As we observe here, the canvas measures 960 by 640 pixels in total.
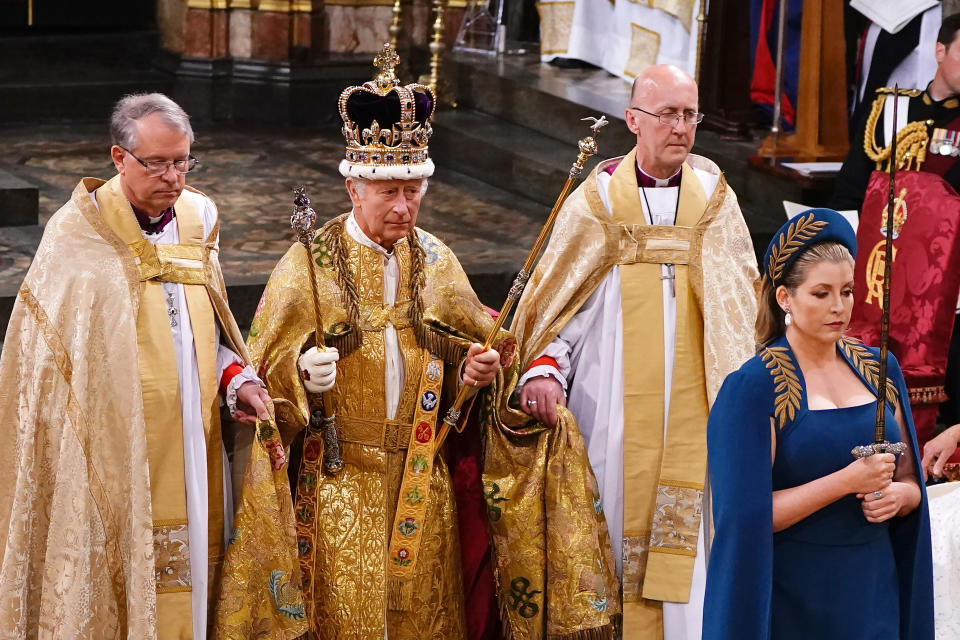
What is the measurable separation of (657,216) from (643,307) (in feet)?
0.99

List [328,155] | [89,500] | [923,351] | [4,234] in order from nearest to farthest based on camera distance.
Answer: [89,500], [923,351], [4,234], [328,155]

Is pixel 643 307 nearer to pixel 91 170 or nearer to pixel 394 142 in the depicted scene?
pixel 394 142

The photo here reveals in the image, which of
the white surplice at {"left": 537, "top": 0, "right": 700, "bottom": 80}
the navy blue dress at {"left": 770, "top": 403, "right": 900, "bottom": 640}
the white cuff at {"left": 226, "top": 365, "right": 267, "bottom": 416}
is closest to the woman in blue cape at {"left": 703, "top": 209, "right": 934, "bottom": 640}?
the navy blue dress at {"left": 770, "top": 403, "right": 900, "bottom": 640}

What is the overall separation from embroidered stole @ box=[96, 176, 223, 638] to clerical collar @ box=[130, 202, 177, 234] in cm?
3

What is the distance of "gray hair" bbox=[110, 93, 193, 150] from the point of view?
4.32m

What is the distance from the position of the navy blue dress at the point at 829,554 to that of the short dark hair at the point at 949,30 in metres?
2.93

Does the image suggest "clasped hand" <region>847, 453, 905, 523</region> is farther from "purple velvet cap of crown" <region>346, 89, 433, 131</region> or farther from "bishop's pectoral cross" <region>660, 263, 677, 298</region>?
"purple velvet cap of crown" <region>346, 89, 433, 131</region>

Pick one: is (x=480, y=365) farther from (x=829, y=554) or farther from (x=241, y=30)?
(x=241, y=30)

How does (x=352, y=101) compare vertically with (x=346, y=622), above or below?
above

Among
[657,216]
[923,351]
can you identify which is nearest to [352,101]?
[657,216]

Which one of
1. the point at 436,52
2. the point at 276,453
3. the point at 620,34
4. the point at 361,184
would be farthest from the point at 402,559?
the point at 620,34

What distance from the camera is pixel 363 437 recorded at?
4.70 metres

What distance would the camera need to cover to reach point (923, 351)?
629cm

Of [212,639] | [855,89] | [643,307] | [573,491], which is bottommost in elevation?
[212,639]
